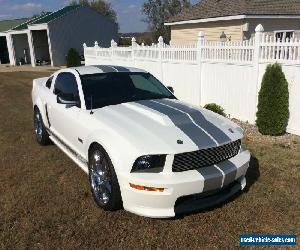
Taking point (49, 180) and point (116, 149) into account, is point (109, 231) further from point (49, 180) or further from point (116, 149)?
point (49, 180)

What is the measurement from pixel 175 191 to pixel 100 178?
1.08m

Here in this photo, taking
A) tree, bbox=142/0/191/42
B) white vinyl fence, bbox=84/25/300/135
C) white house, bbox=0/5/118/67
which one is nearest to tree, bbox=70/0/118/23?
tree, bbox=142/0/191/42

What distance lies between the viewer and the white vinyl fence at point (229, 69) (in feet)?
22.9

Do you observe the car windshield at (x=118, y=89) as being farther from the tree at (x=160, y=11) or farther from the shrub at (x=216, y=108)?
the tree at (x=160, y=11)

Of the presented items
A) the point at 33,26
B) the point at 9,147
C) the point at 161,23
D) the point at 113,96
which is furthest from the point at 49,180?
the point at 161,23

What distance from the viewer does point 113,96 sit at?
486cm

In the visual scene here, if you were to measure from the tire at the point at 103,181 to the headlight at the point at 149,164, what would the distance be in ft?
1.02

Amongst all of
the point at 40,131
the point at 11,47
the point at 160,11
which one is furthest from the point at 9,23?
the point at 40,131

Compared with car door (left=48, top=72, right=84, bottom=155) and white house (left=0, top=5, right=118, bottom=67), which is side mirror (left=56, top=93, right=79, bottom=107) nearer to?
car door (left=48, top=72, right=84, bottom=155)

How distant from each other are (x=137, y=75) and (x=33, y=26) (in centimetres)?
2786

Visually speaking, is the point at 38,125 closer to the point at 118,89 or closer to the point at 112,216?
the point at 118,89

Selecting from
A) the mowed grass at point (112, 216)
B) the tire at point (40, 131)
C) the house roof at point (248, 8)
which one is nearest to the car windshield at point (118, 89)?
the mowed grass at point (112, 216)

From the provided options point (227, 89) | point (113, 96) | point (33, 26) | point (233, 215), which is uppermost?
point (33, 26)

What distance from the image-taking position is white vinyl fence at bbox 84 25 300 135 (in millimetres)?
6970
